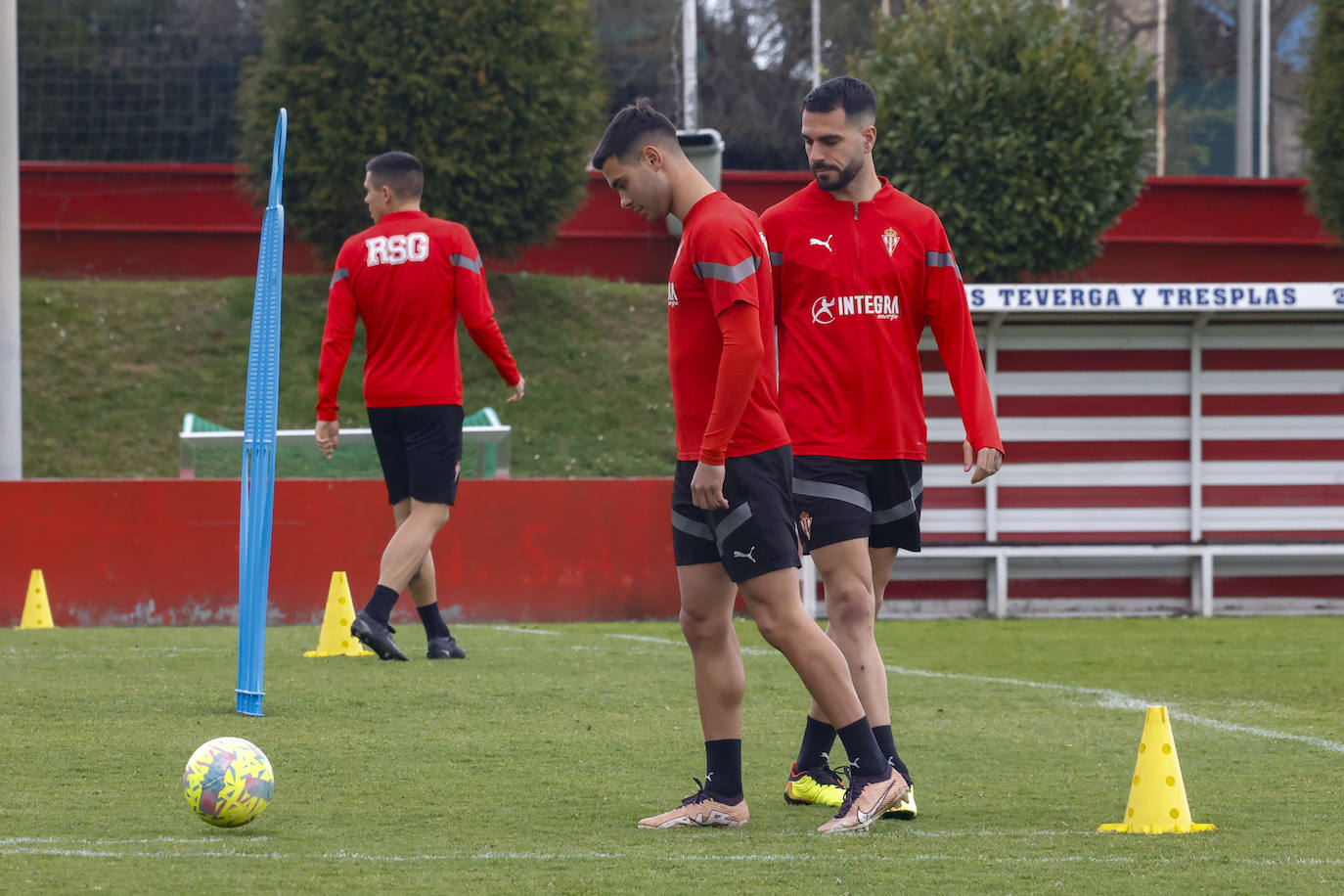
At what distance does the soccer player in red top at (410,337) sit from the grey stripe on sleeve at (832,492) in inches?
131

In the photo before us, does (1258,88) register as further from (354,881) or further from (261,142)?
(354,881)

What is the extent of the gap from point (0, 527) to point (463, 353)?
10.2 metres

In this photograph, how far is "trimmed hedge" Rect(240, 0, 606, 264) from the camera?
20.1 metres

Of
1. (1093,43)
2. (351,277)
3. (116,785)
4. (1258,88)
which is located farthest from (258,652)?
(1258,88)

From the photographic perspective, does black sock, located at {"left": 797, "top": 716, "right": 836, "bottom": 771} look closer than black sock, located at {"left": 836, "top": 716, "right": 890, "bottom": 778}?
No

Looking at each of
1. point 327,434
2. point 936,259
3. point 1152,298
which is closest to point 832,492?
point 936,259

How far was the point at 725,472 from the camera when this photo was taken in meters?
4.38

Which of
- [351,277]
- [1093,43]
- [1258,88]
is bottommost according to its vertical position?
[351,277]

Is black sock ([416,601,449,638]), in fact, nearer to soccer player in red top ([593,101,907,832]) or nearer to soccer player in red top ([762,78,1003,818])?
soccer player in red top ([762,78,1003,818])

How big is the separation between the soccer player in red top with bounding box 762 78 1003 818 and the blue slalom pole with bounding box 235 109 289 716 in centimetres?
226

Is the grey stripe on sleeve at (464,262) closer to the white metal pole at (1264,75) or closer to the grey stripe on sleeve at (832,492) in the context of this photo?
the grey stripe on sleeve at (832,492)

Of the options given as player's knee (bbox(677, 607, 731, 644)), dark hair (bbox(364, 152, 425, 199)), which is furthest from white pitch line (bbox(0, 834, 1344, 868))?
dark hair (bbox(364, 152, 425, 199))

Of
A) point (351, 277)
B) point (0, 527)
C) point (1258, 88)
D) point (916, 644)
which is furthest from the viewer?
point (1258, 88)

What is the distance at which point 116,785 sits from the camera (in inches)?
193
